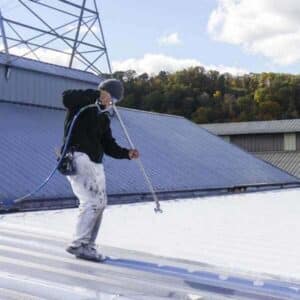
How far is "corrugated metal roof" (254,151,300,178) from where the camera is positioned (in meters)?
29.5

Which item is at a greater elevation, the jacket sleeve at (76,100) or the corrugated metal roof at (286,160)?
the corrugated metal roof at (286,160)

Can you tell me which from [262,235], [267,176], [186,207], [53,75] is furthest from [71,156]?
[267,176]

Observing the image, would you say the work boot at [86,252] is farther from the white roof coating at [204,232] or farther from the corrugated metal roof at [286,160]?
the corrugated metal roof at [286,160]

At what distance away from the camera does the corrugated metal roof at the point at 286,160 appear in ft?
96.6

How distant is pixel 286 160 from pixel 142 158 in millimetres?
18541

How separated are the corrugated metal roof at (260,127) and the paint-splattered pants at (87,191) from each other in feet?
96.1

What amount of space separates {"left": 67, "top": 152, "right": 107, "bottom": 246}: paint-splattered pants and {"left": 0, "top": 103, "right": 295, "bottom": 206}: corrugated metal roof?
4834mm

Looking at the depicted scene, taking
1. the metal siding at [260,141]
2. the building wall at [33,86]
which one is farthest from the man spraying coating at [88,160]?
the metal siding at [260,141]

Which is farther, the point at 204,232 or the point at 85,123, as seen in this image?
the point at 204,232

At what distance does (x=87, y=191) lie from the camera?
161 inches

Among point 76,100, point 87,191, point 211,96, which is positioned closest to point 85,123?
point 76,100

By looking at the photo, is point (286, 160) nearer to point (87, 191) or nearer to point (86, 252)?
point (86, 252)

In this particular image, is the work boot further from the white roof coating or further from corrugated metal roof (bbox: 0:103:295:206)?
corrugated metal roof (bbox: 0:103:295:206)

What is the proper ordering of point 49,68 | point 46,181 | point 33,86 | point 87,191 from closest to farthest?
point 87,191 → point 46,181 → point 33,86 → point 49,68
